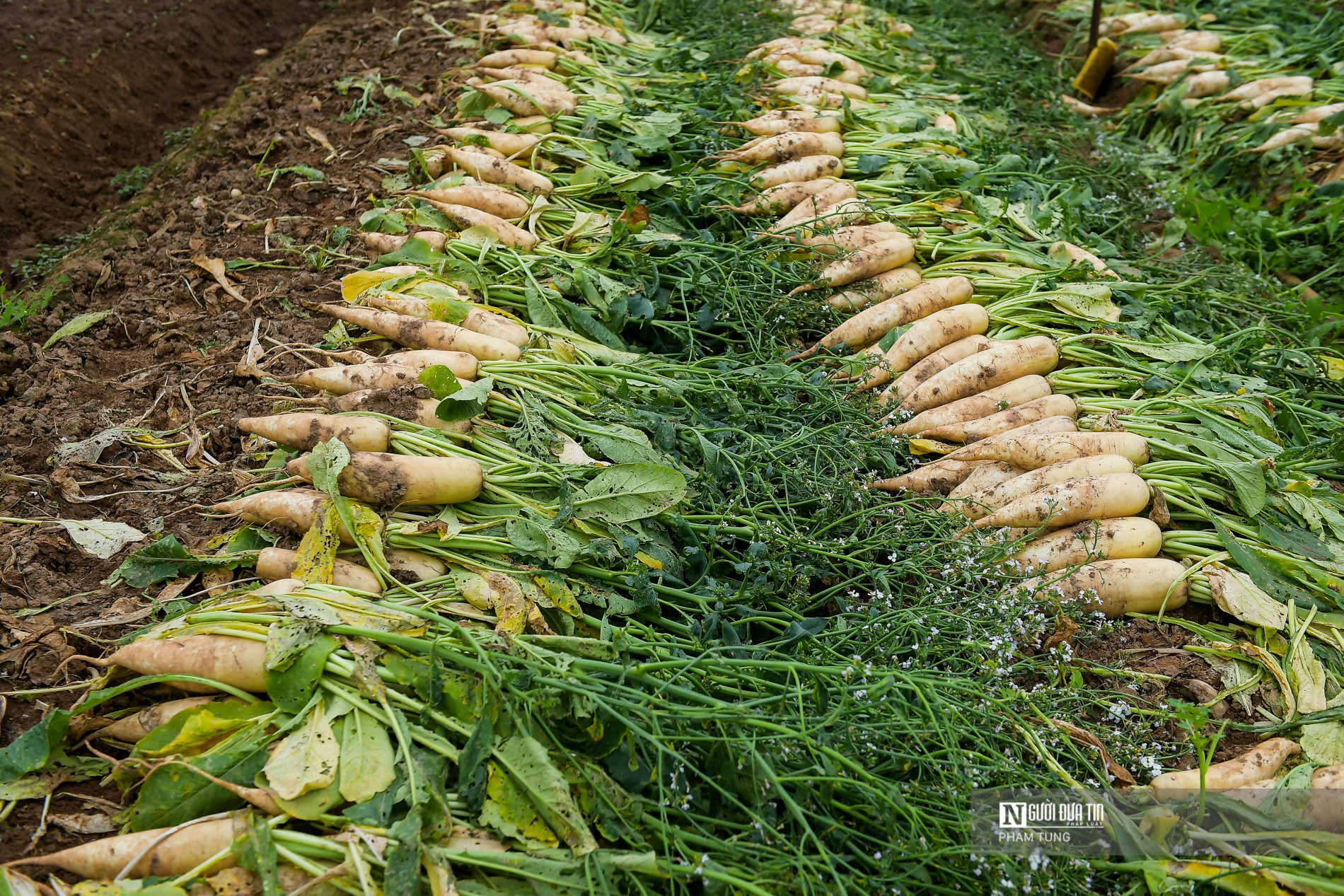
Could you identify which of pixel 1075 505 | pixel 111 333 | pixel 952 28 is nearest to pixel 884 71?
Result: pixel 952 28

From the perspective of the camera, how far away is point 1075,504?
288 cm

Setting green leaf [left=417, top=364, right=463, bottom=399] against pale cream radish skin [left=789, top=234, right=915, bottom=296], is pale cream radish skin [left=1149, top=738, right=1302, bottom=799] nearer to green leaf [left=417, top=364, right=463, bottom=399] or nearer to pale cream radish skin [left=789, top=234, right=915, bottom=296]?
pale cream radish skin [left=789, top=234, right=915, bottom=296]

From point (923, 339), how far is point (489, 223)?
6.67 feet

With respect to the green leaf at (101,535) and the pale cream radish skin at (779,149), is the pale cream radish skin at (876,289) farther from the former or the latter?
the green leaf at (101,535)

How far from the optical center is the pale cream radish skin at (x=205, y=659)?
2139mm

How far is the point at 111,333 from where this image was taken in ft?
11.7

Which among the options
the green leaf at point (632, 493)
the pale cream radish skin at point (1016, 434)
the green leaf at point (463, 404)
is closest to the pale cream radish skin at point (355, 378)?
the green leaf at point (463, 404)

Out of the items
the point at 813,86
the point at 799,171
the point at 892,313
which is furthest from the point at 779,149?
the point at 892,313

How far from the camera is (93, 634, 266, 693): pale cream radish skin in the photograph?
2139 millimetres

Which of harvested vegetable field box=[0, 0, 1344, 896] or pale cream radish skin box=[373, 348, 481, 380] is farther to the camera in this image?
pale cream radish skin box=[373, 348, 481, 380]

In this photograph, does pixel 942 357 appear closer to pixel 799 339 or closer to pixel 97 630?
pixel 799 339

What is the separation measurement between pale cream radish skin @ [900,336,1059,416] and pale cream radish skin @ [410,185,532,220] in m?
2.09

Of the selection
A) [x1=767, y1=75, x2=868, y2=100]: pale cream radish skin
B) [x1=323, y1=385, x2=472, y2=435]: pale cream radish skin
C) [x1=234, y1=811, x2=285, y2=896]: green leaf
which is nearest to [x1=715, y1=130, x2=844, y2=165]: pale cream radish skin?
[x1=767, y1=75, x2=868, y2=100]: pale cream radish skin

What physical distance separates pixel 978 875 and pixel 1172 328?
2819mm
